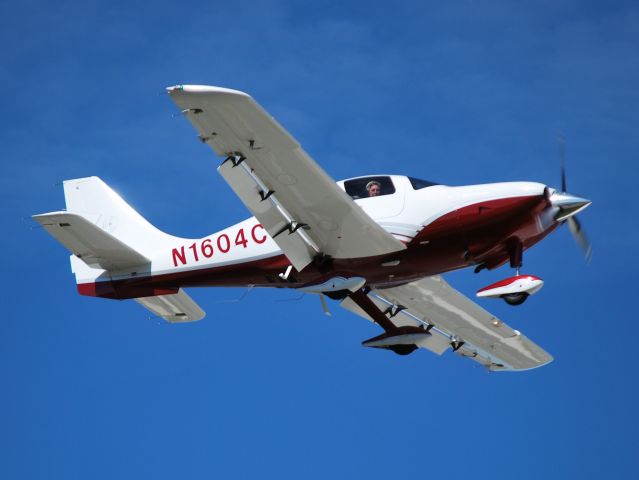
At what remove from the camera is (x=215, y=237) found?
2058 centimetres

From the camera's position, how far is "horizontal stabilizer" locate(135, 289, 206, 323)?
21.4m

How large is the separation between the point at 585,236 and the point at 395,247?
3.88 metres

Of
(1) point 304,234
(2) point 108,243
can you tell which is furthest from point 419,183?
(2) point 108,243

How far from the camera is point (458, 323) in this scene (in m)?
23.3

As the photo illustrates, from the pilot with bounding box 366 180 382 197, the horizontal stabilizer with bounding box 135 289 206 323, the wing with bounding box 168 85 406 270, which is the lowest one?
the horizontal stabilizer with bounding box 135 289 206 323

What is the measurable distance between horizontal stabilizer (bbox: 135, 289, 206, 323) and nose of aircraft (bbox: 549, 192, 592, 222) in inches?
302

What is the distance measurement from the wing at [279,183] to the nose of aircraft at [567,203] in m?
2.85

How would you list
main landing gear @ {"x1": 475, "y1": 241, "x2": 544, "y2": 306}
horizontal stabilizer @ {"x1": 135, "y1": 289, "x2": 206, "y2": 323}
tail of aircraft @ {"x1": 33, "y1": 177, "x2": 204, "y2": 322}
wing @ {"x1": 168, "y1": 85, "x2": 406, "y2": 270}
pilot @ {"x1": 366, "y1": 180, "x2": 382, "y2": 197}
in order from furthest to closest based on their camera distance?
horizontal stabilizer @ {"x1": 135, "y1": 289, "x2": 206, "y2": 323}
tail of aircraft @ {"x1": 33, "y1": 177, "x2": 204, "y2": 322}
pilot @ {"x1": 366, "y1": 180, "x2": 382, "y2": 197}
main landing gear @ {"x1": 475, "y1": 241, "x2": 544, "y2": 306}
wing @ {"x1": 168, "y1": 85, "x2": 406, "y2": 270}

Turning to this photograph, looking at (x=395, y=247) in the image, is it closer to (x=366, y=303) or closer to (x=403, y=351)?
(x=366, y=303)

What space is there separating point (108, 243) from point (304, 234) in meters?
4.04

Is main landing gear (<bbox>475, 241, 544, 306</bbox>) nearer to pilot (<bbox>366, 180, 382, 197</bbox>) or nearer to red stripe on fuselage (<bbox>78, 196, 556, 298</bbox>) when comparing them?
red stripe on fuselage (<bbox>78, 196, 556, 298</bbox>)

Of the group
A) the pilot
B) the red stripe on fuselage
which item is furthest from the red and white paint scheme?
the pilot

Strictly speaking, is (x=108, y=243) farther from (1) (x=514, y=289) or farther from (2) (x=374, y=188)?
(1) (x=514, y=289)

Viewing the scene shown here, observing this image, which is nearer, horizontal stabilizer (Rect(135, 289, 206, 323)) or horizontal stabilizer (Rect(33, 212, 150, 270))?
horizontal stabilizer (Rect(33, 212, 150, 270))
